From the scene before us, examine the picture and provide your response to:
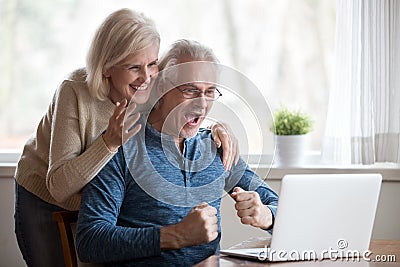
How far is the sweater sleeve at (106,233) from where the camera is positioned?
6.24ft

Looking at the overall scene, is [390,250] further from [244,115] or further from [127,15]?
[127,15]

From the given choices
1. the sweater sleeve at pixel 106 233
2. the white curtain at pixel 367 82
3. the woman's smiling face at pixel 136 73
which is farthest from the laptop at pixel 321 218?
the white curtain at pixel 367 82

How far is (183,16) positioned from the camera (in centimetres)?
348

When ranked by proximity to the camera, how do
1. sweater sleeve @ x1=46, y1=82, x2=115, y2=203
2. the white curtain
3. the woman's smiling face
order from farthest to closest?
the white curtain
the woman's smiling face
sweater sleeve @ x1=46, y1=82, x2=115, y2=203

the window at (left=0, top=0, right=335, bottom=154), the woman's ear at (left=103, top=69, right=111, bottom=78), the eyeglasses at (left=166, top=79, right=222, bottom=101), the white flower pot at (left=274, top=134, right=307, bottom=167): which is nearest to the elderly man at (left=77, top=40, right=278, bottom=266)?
the eyeglasses at (left=166, top=79, right=222, bottom=101)

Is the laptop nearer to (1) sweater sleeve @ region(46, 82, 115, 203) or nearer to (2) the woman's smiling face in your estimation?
(1) sweater sleeve @ region(46, 82, 115, 203)

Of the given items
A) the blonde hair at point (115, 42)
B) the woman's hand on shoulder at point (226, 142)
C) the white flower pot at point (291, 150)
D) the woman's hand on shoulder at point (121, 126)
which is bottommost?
the white flower pot at point (291, 150)

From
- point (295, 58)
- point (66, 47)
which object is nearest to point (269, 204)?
point (295, 58)

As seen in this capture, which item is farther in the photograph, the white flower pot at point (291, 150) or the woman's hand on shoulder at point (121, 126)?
the white flower pot at point (291, 150)

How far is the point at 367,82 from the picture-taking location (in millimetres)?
3188

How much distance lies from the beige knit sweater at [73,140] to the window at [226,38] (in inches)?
48.1

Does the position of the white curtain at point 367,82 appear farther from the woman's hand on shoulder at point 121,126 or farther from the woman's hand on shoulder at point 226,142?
the woman's hand on shoulder at point 121,126

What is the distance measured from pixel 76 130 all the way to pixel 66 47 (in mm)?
1493

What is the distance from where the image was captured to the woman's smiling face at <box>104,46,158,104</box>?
2158 millimetres
